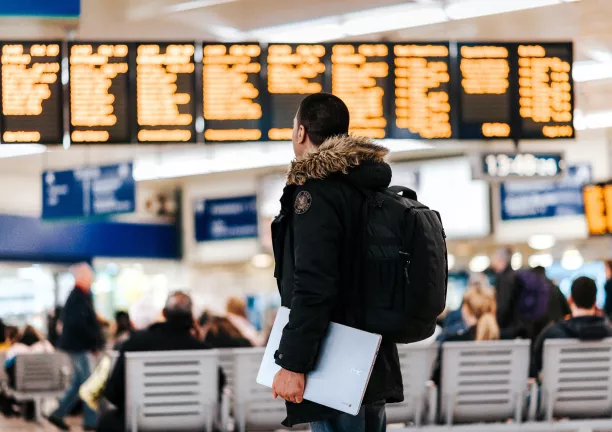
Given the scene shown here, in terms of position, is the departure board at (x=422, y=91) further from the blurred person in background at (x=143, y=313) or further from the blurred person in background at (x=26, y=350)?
the blurred person in background at (x=26, y=350)

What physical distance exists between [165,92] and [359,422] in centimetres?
549

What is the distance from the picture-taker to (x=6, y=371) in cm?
1300

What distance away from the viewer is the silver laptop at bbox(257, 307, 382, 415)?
297cm

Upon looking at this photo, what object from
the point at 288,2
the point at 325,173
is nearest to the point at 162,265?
the point at 288,2

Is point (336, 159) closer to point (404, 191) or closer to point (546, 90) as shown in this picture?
point (404, 191)

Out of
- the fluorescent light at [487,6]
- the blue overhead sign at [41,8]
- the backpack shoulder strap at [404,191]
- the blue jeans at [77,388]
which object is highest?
the fluorescent light at [487,6]

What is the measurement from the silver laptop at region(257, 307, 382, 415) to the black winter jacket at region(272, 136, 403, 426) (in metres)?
0.04

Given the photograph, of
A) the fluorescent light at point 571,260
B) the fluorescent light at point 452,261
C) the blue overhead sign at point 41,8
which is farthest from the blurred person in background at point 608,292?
the fluorescent light at point 452,261

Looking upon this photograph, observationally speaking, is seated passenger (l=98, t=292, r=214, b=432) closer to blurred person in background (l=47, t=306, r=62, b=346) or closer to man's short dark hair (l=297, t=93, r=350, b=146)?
man's short dark hair (l=297, t=93, r=350, b=146)

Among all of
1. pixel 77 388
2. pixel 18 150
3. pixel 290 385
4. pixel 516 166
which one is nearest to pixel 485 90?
pixel 516 166

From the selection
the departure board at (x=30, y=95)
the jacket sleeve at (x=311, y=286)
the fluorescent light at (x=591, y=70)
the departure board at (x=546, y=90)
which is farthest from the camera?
the fluorescent light at (x=591, y=70)

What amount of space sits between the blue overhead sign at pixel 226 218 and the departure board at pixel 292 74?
11753mm

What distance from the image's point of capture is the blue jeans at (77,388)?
1109 cm

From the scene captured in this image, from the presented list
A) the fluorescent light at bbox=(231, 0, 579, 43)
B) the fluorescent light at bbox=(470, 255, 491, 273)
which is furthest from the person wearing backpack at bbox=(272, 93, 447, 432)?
the fluorescent light at bbox=(470, 255, 491, 273)
